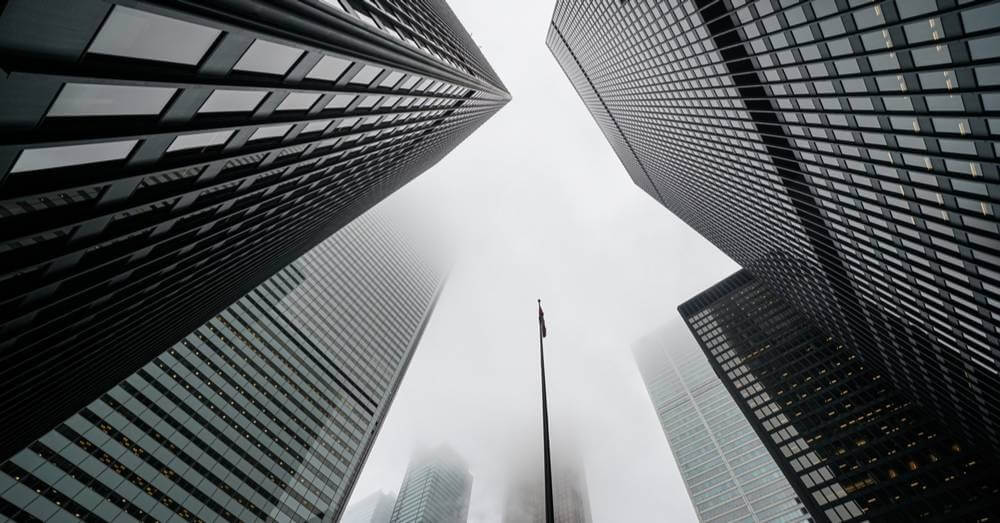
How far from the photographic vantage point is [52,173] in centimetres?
1067

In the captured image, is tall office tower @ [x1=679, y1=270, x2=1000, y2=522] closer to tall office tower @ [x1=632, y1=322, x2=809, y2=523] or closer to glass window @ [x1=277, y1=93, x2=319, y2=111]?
tall office tower @ [x1=632, y1=322, x2=809, y2=523]

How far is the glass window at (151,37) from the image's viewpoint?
860cm

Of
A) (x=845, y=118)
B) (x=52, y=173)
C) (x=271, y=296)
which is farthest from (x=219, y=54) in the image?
(x=271, y=296)

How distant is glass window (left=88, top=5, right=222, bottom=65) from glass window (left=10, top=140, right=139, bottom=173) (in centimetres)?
269

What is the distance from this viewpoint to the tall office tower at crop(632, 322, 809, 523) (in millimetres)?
121438

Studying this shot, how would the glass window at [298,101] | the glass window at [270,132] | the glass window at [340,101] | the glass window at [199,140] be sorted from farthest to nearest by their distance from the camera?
the glass window at [340,101] → the glass window at [270,132] → the glass window at [298,101] → the glass window at [199,140]

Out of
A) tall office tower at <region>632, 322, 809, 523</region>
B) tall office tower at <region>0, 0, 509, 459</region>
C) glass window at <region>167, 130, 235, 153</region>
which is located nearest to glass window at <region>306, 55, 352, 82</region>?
tall office tower at <region>0, 0, 509, 459</region>

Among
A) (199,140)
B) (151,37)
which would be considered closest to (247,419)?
(199,140)

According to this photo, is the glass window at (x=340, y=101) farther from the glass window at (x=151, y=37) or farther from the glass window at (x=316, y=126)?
the glass window at (x=151, y=37)

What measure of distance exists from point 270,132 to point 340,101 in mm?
4925

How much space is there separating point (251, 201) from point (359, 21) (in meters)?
13.5

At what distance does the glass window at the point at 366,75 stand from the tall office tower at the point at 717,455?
5340 inches

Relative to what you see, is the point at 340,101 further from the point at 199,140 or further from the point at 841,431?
the point at 841,431

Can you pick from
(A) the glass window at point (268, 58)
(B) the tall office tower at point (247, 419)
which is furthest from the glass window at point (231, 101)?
(B) the tall office tower at point (247, 419)
